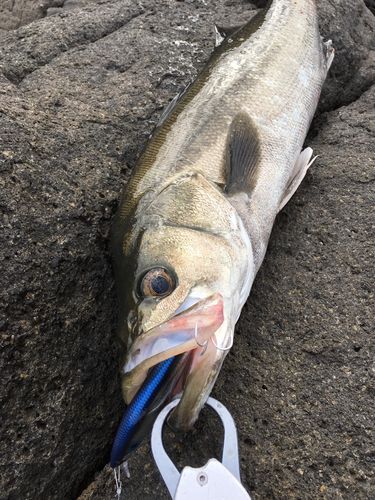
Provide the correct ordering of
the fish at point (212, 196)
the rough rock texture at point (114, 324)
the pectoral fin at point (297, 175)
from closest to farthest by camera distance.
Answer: the fish at point (212, 196) < the rough rock texture at point (114, 324) < the pectoral fin at point (297, 175)

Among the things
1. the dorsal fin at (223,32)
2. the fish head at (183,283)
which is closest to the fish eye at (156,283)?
the fish head at (183,283)

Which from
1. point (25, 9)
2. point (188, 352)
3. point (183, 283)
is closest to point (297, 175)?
point (183, 283)

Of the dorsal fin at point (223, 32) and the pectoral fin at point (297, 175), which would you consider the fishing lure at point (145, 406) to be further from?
the dorsal fin at point (223, 32)

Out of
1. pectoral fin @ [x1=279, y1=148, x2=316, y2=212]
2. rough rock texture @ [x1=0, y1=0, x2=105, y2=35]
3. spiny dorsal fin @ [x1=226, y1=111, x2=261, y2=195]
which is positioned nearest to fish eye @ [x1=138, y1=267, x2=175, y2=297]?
spiny dorsal fin @ [x1=226, y1=111, x2=261, y2=195]

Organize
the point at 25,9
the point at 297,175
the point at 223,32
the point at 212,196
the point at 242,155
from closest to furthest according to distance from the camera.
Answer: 1. the point at 212,196
2. the point at 242,155
3. the point at 297,175
4. the point at 223,32
5. the point at 25,9

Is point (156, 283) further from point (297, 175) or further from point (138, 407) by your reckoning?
point (297, 175)

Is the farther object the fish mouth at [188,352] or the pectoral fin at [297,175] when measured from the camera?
the pectoral fin at [297,175]

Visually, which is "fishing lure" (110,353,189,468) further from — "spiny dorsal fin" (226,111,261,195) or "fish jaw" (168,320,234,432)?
"spiny dorsal fin" (226,111,261,195)
